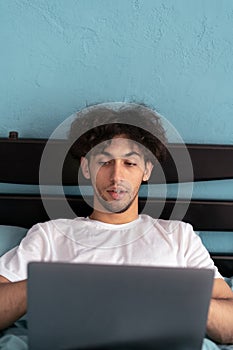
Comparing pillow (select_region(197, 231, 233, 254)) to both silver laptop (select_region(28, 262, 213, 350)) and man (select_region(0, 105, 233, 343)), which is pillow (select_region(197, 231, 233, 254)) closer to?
man (select_region(0, 105, 233, 343))

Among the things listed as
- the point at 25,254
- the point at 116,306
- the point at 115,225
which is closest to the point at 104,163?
the point at 115,225

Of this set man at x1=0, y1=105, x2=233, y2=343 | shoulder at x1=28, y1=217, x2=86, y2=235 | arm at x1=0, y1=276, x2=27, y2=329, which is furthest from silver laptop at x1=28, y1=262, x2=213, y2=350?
shoulder at x1=28, y1=217, x2=86, y2=235

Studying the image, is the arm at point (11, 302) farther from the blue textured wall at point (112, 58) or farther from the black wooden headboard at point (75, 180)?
the blue textured wall at point (112, 58)

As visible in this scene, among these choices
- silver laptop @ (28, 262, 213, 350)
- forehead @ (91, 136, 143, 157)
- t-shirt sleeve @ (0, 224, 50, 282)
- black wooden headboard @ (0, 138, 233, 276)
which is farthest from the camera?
black wooden headboard @ (0, 138, 233, 276)

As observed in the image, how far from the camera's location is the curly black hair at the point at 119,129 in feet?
4.49

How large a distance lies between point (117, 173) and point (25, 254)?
287 millimetres

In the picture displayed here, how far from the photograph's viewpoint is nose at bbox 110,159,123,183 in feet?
4.25

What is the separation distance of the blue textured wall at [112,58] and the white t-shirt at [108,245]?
1.11 ft

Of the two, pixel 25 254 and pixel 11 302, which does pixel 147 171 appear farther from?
pixel 11 302

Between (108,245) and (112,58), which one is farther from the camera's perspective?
(112,58)

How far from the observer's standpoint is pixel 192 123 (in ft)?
5.16

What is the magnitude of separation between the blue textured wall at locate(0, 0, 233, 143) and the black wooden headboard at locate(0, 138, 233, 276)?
100mm

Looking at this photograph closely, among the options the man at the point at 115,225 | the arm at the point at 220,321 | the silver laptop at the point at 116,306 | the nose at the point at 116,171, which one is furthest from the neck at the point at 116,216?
the silver laptop at the point at 116,306

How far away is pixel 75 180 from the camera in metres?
1.48
